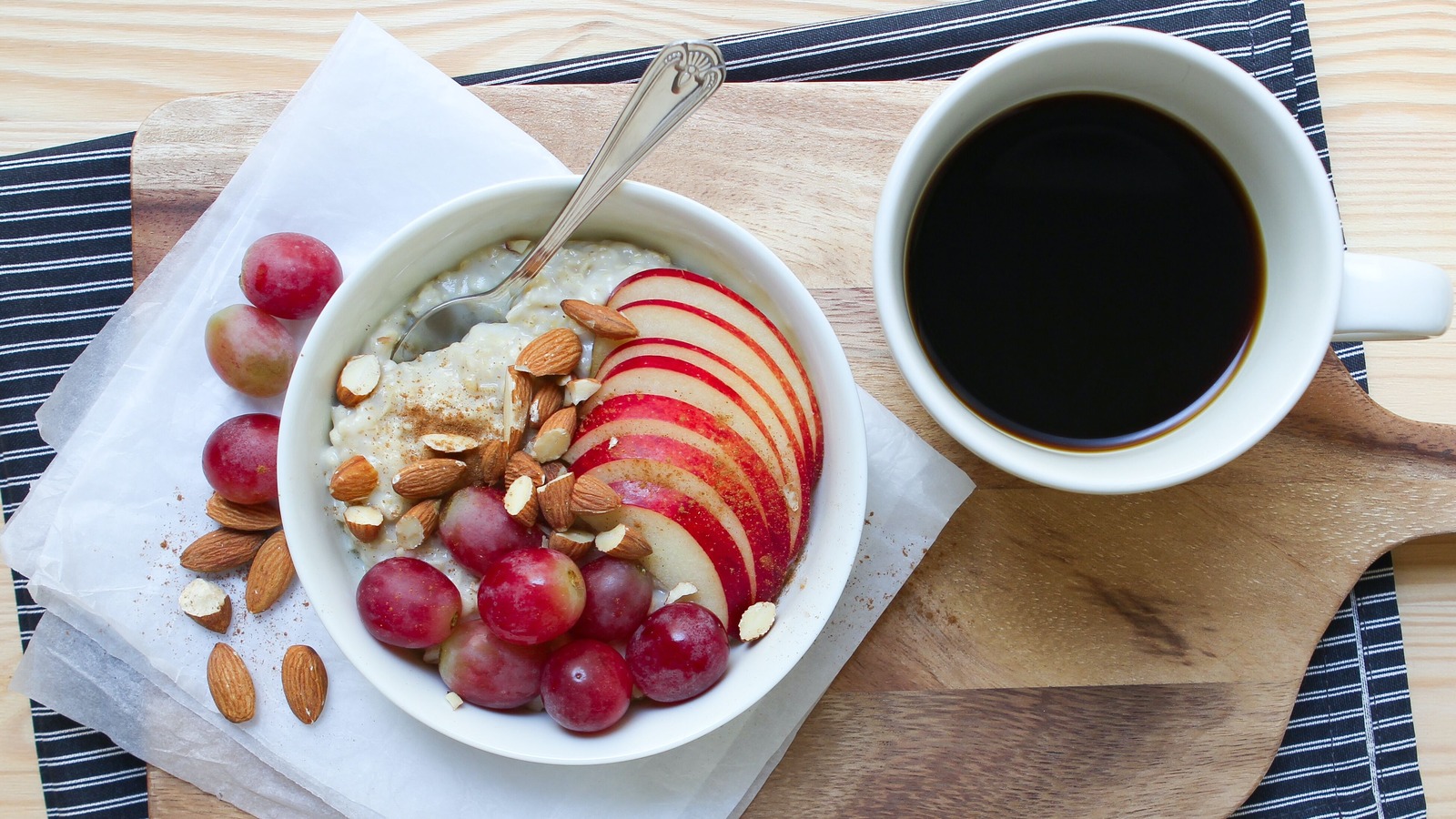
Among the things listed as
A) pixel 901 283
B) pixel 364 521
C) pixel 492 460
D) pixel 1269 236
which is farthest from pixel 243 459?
pixel 1269 236

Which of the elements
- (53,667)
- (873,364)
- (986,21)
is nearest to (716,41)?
(986,21)

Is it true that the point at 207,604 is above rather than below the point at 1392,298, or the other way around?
below

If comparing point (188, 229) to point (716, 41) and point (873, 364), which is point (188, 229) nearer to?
point (716, 41)

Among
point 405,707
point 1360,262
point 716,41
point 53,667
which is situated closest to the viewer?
point 1360,262

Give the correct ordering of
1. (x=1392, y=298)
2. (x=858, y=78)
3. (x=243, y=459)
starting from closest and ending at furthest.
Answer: (x=1392, y=298) < (x=243, y=459) < (x=858, y=78)

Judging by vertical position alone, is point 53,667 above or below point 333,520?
below

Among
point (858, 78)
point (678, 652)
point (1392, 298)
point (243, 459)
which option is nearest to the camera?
point (1392, 298)

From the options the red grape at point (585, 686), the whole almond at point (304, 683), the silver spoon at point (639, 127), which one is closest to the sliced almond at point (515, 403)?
the silver spoon at point (639, 127)

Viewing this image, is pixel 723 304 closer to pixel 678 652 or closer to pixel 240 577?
pixel 678 652
